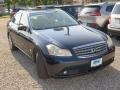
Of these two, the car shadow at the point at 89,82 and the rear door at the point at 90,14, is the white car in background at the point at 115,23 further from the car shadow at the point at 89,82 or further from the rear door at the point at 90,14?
the car shadow at the point at 89,82

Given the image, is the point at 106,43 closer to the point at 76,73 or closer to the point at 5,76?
the point at 76,73

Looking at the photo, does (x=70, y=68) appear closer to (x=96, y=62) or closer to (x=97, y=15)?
(x=96, y=62)

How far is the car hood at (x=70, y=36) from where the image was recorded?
17.4ft

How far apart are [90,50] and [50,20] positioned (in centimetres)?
201

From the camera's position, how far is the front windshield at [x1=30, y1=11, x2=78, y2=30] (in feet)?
21.7

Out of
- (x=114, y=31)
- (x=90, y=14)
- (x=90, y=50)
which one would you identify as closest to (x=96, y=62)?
(x=90, y=50)

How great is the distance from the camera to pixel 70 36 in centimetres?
566

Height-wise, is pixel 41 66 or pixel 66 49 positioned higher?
pixel 66 49

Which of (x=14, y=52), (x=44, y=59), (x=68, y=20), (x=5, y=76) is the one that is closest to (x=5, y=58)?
(x=14, y=52)

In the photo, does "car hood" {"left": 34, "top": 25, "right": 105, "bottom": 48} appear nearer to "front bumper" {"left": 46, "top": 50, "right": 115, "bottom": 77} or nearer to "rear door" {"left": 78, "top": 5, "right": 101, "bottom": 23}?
"front bumper" {"left": 46, "top": 50, "right": 115, "bottom": 77}

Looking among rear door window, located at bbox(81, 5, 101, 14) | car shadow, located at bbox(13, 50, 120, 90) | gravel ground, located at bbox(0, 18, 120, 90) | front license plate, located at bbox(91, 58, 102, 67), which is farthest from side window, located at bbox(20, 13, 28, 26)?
rear door window, located at bbox(81, 5, 101, 14)

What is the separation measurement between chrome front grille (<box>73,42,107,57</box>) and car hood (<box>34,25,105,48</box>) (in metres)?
0.11

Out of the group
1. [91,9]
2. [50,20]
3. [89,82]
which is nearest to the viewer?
[89,82]

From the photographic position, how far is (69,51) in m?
5.10
